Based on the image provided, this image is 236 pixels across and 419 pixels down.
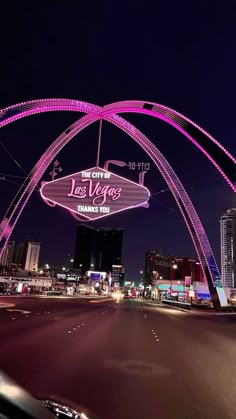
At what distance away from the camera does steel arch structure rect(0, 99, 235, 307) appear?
4159 centimetres

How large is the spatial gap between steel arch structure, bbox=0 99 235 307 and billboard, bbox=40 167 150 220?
16164 millimetres

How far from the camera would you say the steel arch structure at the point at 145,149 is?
41594 mm

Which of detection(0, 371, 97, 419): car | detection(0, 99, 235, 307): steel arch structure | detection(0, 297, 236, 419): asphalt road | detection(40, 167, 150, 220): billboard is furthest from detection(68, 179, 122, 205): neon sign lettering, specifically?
detection(0, 371, 97, 419): car

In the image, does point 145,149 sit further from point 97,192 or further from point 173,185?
point 97,192

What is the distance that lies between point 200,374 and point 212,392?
2.04 m

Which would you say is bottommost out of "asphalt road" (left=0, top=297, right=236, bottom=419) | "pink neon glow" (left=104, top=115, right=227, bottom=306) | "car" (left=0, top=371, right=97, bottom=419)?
"asphalt road" (left=0, top=297, right=236, bottom=419)

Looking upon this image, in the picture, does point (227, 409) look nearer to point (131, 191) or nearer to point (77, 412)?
point (77, 412)

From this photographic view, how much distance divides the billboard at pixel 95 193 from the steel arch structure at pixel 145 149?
53.0ft

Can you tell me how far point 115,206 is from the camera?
23953 mm

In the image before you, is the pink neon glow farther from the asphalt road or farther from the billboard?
the asphalt road

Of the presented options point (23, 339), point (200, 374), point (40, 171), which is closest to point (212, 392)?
point (200, 374)

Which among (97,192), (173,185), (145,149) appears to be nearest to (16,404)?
(97,192)

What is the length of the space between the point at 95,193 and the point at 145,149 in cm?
2738

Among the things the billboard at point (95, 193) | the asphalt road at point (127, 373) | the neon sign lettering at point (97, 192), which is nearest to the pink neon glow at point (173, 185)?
the billboard at point (95, 193)
